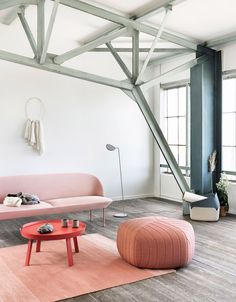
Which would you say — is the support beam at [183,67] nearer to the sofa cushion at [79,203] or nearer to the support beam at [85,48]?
the support beam at [85,48]

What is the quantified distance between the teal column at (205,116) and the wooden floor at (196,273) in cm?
100

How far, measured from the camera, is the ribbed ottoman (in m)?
3.84

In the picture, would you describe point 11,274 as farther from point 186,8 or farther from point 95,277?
point 186,8

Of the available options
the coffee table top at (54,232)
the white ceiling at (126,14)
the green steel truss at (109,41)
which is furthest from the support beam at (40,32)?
the coffee table top at (54,232)

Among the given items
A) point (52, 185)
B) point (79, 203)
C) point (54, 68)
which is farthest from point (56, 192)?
point (54, 68)

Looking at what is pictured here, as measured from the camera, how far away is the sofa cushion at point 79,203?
18.9 ft

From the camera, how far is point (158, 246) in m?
3.83

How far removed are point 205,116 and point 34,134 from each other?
341 cm

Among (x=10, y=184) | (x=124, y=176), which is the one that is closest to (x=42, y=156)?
(x=10, y=184)

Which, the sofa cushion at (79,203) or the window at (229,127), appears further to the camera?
the window at (229,127)

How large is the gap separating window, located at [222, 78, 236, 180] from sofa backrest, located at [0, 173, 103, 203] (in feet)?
8.82

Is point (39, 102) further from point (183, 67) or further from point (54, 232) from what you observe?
point (54, 232)

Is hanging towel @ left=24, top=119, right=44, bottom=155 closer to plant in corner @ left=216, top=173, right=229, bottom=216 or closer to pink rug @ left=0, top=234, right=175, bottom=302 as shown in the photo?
pink rug @ left=0, top=234, right=175, bottom=302

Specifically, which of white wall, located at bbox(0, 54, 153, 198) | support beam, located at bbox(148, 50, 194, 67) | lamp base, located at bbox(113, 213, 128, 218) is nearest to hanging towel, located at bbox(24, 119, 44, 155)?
white wall, located at bbox(0, 54, 153, 198)
